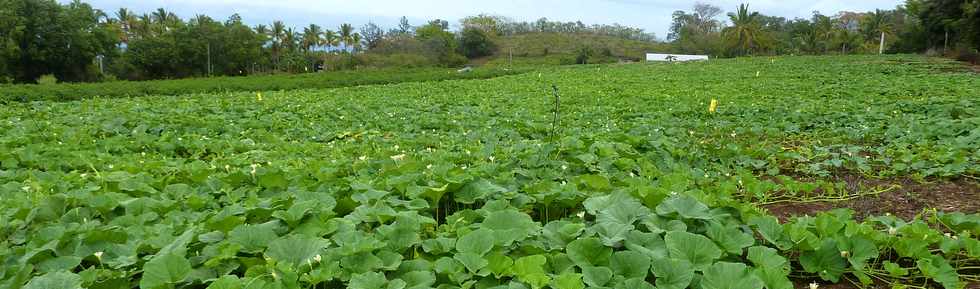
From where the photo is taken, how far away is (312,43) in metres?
64.0

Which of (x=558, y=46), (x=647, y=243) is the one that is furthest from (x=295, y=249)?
(x=558, y=46)

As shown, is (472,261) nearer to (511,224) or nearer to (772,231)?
(511,224)

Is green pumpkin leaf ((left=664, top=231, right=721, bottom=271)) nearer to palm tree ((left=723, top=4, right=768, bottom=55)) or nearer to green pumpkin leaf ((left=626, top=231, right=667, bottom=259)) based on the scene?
green pumpkin leaf ((left=626, top=231, right=667, bottom=259))

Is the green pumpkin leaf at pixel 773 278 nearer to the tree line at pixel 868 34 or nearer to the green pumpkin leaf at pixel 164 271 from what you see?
the green pumpkin leaf at pixel 164 271

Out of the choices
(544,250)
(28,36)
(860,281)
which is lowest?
(860,281)

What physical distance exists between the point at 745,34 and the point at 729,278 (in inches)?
2241

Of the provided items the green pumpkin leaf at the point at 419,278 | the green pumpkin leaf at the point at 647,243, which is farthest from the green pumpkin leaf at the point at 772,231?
the green pumpkin leaf at the point at 419,278

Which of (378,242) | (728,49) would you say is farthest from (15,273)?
(728,49)

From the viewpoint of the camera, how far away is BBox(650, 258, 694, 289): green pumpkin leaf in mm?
1869

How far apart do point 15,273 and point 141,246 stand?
35cm

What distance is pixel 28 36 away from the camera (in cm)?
3291

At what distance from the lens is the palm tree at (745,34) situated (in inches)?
2111

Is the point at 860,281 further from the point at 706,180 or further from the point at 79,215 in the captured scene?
the point at 79,215

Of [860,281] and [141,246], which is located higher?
[141,246]
